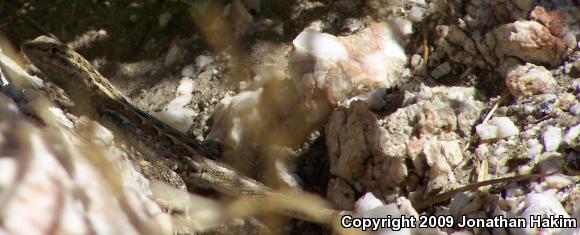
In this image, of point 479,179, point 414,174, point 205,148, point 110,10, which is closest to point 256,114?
point 205,148

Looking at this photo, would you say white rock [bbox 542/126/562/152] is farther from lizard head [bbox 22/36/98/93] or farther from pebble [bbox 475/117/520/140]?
lizard head [bbox 22/36/98/93]

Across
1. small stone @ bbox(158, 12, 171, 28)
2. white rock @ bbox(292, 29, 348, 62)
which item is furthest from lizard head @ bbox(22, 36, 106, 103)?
white rock @ bbox(292, 29, 348, 62)

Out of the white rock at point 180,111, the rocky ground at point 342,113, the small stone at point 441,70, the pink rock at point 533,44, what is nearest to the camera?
the rocky ground at point 342,113

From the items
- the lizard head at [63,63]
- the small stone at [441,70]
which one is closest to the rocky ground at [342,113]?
the small stone at [441,70]

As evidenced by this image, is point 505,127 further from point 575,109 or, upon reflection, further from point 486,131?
point 575,109

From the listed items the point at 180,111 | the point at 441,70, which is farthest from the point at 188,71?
the point at 441,70

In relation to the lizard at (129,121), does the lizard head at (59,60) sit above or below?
above

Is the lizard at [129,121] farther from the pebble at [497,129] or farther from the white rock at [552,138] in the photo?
the white rock at [552,138]
